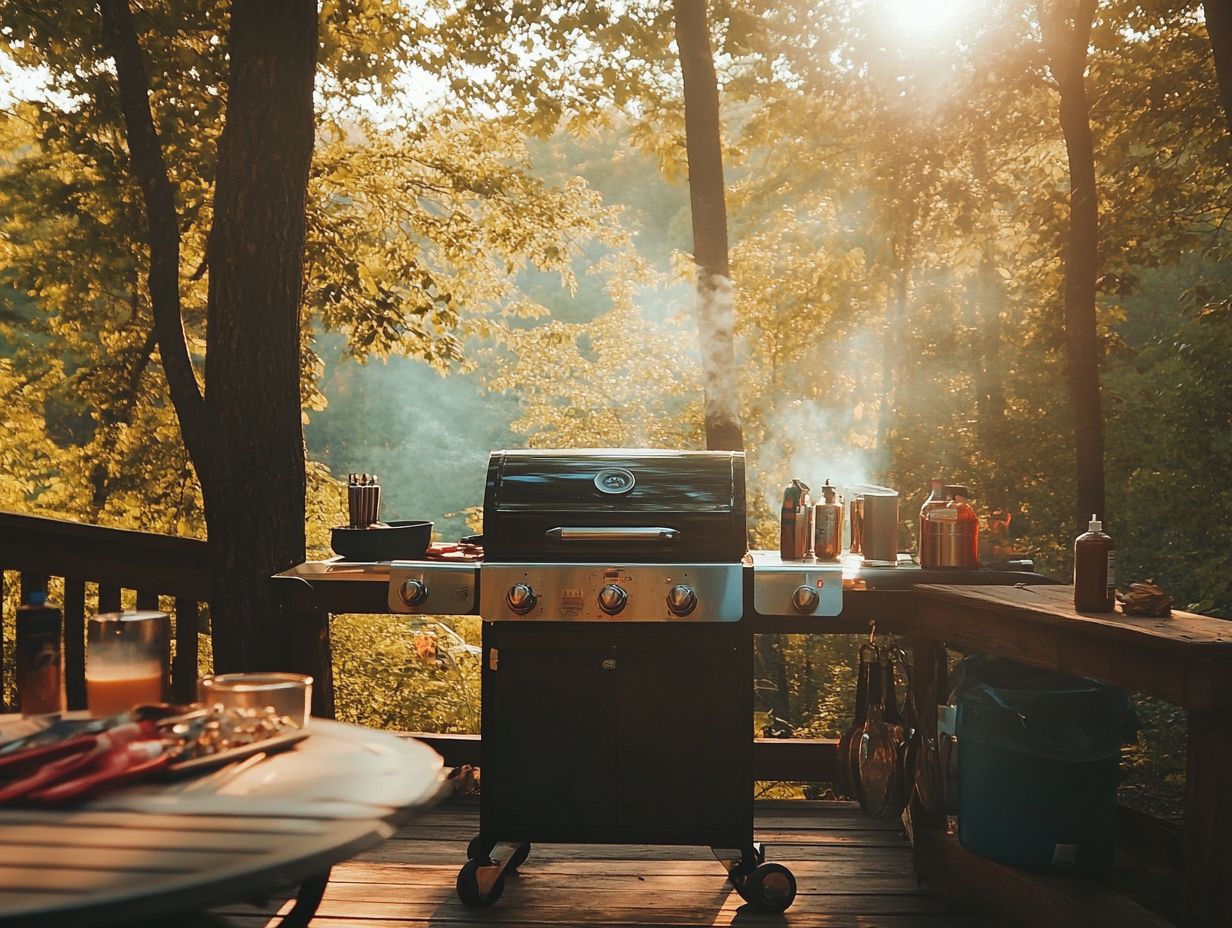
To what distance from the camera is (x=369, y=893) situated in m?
3.42

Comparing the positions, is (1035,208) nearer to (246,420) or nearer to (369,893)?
(246,420)

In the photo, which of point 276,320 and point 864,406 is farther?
point 864,406

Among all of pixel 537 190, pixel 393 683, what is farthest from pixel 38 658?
pixel 393 683

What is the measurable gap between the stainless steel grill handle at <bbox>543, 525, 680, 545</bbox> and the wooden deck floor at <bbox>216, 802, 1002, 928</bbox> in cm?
107

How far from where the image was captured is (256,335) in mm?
4129

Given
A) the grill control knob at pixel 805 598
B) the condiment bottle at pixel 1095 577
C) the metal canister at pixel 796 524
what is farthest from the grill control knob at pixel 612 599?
the condiment bottle at pixel 1095 577

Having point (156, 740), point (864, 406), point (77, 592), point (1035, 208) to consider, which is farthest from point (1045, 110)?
point (864, 406)

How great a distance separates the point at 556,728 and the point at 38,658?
1.64 meters

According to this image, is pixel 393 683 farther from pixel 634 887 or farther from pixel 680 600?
pixel 680 600

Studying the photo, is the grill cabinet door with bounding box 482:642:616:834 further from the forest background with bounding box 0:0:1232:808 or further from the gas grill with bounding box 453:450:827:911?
the forest background with bounding box 0:0:1232:808

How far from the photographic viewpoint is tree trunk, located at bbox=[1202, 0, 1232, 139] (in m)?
5.72

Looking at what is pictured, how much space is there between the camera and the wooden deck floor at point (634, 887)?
325 cm

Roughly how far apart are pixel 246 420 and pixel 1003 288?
19335 mm

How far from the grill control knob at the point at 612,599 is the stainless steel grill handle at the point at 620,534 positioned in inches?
5.9
